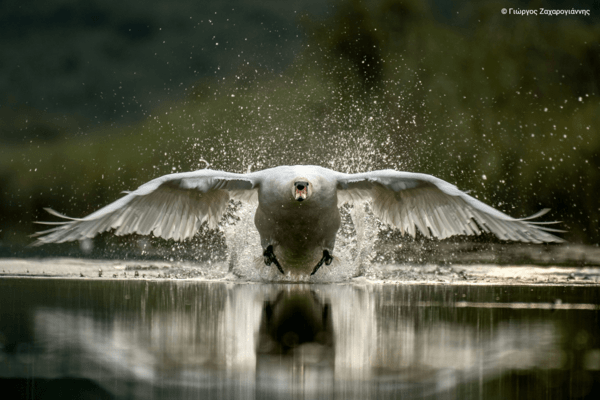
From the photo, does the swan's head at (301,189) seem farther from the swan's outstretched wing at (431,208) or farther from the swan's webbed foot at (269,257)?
the swan's webbed foot at (269,257)

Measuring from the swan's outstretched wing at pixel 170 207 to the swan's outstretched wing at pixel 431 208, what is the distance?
1.41m

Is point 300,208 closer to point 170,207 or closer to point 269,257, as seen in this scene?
point 269,257

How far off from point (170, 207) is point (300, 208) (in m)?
1.59

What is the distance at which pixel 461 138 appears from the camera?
56.0 feet

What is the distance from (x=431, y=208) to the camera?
8266 mm

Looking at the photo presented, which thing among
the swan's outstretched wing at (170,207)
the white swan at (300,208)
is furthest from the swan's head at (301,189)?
the swan's outstretched wing at (170,207)

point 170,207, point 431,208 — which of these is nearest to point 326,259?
point 431,208

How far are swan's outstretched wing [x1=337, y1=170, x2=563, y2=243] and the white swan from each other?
0.01 meters

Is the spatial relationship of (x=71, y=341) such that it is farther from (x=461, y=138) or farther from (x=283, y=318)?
(x=461, y=138)

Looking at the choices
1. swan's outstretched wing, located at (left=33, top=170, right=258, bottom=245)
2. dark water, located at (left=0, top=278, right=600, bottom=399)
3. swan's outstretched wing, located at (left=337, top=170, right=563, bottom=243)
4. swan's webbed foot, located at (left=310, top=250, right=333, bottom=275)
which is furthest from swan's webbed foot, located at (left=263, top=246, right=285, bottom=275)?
dark water, located at (left=0, top=278, right=600, bottom=399)

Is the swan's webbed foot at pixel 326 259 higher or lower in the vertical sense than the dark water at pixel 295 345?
higher

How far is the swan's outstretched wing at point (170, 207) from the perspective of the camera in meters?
7.30

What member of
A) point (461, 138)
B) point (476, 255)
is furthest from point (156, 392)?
point (461, 138)

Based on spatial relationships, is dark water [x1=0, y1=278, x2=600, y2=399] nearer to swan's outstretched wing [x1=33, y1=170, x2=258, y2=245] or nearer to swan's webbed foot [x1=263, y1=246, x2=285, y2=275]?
swan's outstretched wing [x1=33, y1=170, x2=258, y2=245]
